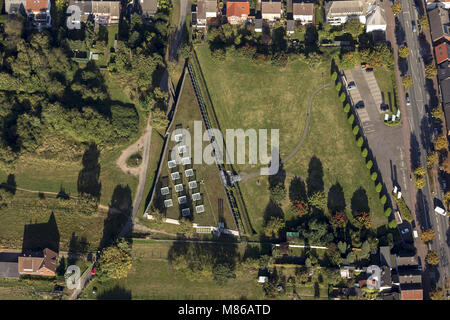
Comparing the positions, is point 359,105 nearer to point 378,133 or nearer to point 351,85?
point 351,85

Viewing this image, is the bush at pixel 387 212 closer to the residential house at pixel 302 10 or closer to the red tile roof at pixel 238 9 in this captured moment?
the residential house at pixel 302 10

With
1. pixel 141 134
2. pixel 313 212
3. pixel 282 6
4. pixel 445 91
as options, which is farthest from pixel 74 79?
pixel 445 91

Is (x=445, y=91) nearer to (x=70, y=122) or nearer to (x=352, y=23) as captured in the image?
(x=352, y=23)

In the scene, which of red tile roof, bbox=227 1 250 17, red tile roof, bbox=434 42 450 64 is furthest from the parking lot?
red tile roof, bbox=227 1 250 17

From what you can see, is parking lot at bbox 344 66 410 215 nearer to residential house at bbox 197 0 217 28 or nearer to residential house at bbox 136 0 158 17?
residential house at bbox 197 0 217 28

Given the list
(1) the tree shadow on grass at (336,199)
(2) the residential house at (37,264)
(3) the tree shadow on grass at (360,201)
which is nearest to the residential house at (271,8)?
(1) the tree shadow on grass at (336,199)

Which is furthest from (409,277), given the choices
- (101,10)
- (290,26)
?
(101,10)
